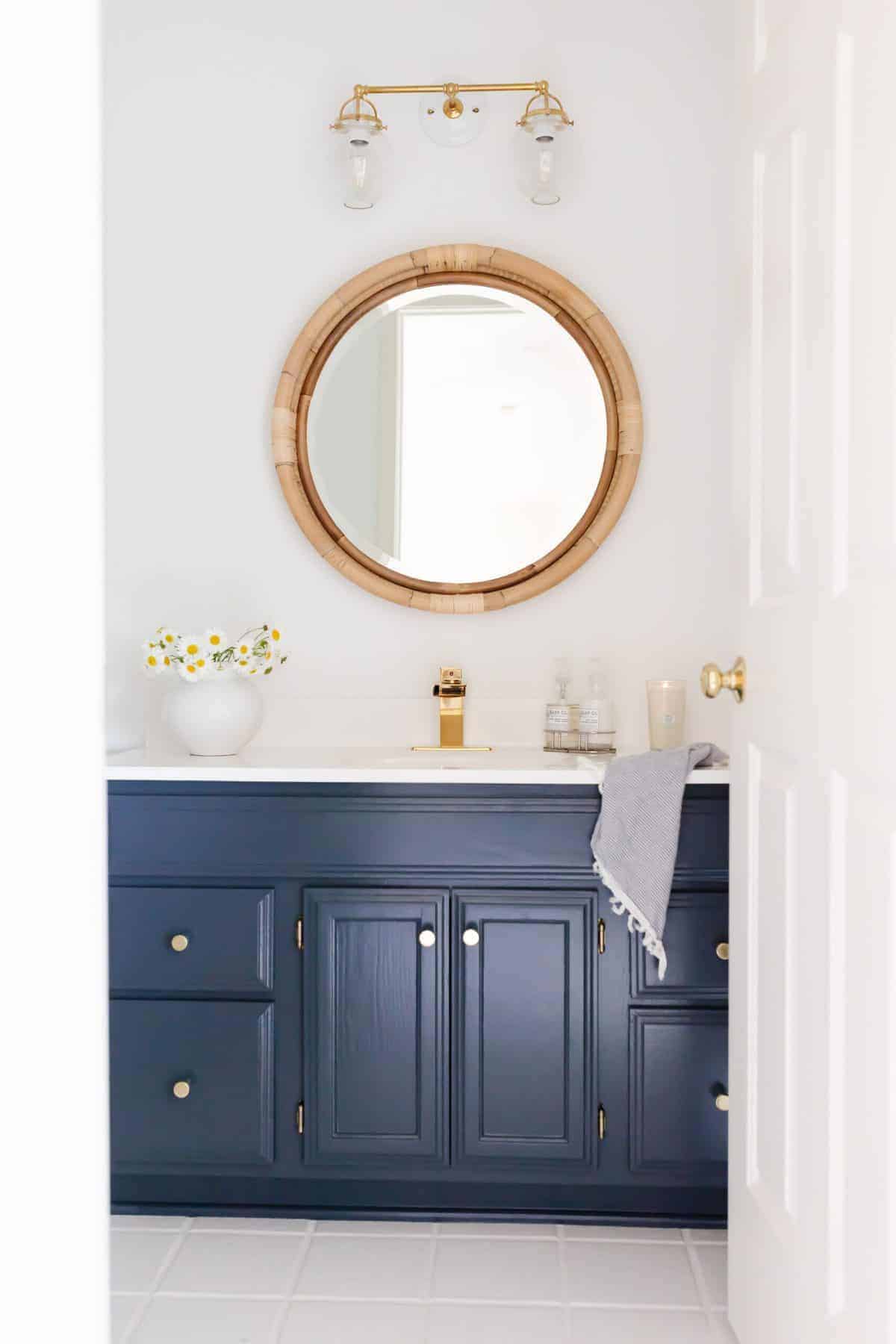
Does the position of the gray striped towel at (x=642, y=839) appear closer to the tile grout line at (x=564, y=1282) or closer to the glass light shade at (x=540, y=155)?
the tile grout line at (x=564, y=1282)

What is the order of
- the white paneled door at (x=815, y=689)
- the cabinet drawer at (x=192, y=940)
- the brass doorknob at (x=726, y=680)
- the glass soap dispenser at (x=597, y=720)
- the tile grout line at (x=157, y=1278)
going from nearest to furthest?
1. the white paneled door at (x=815, y=689)
2. the brass doorknob at (x=726, y=680)
3. the tile grout line at (x=157, y=1278)
4. the cabinet drawer at (x=192, y=940)
5. the glass soap dispenser at (x=597, y=720)

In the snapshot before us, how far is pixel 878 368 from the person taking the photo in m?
1.16

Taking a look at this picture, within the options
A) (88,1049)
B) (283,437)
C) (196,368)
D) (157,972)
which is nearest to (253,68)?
(196,368)

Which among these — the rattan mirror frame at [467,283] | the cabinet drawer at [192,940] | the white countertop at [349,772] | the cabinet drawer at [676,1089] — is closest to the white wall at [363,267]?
the rattan mirror frame at [467,283]

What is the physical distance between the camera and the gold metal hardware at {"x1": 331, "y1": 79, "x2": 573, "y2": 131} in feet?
8.07

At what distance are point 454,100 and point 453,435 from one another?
71 cm

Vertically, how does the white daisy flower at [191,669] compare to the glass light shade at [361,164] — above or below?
below

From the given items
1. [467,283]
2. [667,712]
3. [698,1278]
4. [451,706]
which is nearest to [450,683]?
[451,706]

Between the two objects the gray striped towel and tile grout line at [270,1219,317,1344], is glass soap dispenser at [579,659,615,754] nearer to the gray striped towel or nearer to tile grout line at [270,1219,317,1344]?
the gray striped towel

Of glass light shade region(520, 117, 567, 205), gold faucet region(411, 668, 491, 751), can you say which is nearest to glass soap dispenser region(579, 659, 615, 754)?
gold faucet region(411, 668, 491, 751)

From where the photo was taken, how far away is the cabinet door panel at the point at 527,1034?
2125 millimetres

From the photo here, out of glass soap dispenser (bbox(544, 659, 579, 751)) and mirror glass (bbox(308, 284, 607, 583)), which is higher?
mirror glass (bbox(308, 284, 607, 583))

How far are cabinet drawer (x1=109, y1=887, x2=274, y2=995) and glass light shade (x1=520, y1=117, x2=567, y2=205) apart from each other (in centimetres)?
160

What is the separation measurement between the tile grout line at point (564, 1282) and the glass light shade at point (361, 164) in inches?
84.2
